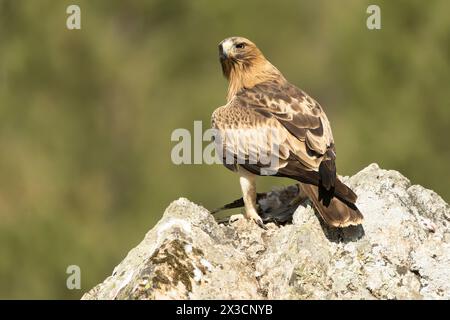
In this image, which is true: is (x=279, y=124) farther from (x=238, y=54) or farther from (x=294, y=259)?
(x=294, y=259)

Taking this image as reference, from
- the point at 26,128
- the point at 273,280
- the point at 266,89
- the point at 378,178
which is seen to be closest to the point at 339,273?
the point at 273,280

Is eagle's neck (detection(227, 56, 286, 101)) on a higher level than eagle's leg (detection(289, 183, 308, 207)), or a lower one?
higher

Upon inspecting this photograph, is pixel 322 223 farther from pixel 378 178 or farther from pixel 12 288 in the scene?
pixel 12 288

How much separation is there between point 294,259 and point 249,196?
1641 mm

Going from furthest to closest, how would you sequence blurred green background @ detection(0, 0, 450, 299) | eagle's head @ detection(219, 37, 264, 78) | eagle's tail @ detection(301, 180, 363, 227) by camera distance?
blurred green background @ detection(0, 0, 450, 299) < eagle's head @ detection(219, 37, 264, 78) < eagle's tail @ detection(301, 180, 363, 227)

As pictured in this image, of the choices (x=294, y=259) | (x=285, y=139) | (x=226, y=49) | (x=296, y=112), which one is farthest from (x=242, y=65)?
(x=294, y=259)

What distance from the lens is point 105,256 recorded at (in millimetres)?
23266

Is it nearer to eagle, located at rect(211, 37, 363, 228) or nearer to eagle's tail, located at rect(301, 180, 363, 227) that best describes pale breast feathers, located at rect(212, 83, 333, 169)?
eagle, located at rect(211, 37, 363, 228)

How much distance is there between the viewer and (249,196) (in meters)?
8.92

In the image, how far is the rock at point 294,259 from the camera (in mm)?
6996

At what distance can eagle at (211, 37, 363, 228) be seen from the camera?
26.2 ft

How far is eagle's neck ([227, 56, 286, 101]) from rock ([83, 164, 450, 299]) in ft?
6.96

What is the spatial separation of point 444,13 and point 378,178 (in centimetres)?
1440

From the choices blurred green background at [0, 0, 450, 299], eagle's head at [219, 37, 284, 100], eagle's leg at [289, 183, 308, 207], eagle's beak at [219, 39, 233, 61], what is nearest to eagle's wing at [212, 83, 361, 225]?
eagle's head at [219, 37, 284, 100]
